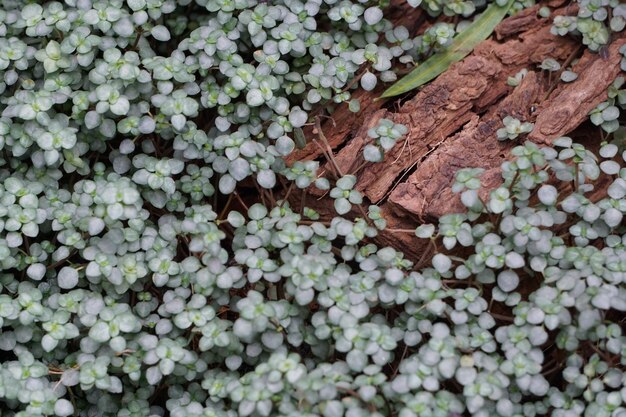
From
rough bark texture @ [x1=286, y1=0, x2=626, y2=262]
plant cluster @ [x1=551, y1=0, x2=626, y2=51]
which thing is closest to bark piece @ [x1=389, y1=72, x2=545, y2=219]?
rough bark texture @ [x1=286, y1=0, x2=626, y2=262]

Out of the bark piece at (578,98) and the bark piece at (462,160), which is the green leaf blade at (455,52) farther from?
the bark piece at (578,98)

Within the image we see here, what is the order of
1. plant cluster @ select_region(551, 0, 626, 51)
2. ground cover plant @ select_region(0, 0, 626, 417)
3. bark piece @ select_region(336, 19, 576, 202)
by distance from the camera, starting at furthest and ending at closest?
plant cluster @ select_region(551, 0, 626, 51), bark piece @ select_region(336, 19, 576, 202), ground cover plant @ select_region(0, 0, 626, 417)

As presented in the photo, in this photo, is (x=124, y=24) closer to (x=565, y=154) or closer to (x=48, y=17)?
(x=48, y=17)

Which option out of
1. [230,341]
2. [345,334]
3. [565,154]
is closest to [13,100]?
[230,341]

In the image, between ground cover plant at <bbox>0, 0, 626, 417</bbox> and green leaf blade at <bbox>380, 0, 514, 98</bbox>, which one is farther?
green leaf blade at <bbox>380, 0, 514, 98</bbox>

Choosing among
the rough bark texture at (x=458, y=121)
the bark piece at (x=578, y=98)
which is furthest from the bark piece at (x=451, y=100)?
the bark piece at (x=578, y=98)

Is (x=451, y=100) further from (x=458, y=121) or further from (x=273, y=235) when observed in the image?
(x=273, y=235)

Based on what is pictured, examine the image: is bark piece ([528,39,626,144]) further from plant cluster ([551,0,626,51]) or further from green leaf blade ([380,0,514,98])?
green leaf blade ([380,0,514,98])
